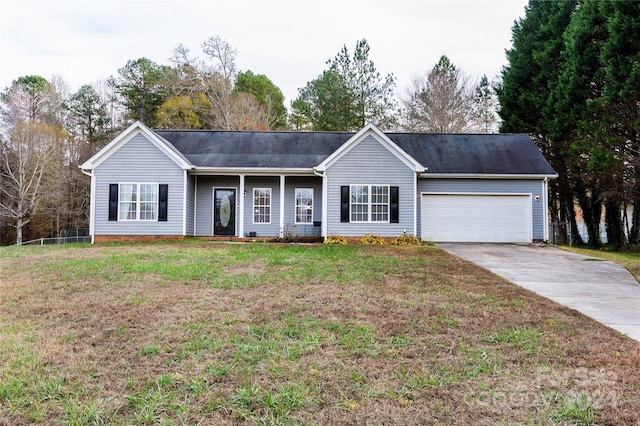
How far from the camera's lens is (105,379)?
9.56ft

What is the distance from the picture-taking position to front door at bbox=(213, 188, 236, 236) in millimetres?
15477

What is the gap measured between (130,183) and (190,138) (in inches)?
152

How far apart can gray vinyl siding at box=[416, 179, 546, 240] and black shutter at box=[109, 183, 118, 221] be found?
11.5 m

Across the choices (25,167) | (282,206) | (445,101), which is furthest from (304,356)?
(25,167)

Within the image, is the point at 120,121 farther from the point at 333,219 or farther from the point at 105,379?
the point at 105,379

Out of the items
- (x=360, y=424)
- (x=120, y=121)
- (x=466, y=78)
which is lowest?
(x=360, y=424)

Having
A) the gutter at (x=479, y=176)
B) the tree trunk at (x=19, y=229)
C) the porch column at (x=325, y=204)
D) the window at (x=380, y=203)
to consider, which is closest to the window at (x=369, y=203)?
the window at (x=380, y=203)

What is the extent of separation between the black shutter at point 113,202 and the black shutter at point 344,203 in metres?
8.39

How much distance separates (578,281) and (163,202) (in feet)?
42.4

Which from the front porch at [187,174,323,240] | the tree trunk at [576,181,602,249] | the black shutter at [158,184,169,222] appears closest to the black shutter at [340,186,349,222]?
the front porch at [187,174,323,240]

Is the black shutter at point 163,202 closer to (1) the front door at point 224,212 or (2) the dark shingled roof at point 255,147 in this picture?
(2) the dark shingled roof at point 255,147

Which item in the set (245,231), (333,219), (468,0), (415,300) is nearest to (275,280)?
(415,300)

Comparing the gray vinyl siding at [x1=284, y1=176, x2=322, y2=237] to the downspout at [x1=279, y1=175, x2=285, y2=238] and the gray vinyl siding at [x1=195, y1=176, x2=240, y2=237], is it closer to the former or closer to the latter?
the downspout at [x1=279, y1=175, x2=285, y2=238]

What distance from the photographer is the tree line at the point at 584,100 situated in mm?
13047
